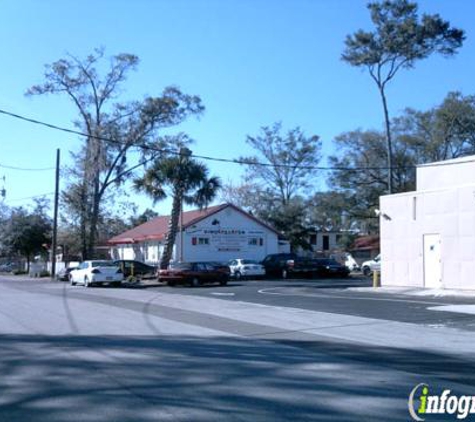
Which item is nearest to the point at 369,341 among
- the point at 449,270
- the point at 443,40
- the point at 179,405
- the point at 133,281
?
the point at 179,405

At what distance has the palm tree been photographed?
4338 cm

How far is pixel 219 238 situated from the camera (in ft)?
174

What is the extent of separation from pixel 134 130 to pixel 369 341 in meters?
41.3

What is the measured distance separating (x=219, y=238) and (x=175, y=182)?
1065 cm

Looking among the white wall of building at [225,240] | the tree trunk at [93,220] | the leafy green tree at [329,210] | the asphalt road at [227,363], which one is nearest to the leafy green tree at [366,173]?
the leafy green tree at [329,210]

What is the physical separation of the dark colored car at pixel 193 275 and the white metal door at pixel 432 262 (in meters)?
12.9

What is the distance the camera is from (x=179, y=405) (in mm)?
7754

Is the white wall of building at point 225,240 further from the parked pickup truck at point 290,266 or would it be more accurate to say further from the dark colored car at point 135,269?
the parked pickup truck at point 290,266

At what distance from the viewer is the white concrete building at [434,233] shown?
88.4 ft

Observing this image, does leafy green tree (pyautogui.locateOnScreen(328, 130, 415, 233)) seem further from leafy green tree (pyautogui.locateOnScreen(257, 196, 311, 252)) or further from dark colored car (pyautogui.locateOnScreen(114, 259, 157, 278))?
dark colored car (pyautogui.locateOnScreen(114, 259, 157, 278))

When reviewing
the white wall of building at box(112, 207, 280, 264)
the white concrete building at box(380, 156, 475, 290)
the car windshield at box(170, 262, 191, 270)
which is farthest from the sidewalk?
the white wall of building at box(112, 207, 280, 264)

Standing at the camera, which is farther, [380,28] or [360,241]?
[360,241]

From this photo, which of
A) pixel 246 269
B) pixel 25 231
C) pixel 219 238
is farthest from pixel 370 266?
pixel 25 231

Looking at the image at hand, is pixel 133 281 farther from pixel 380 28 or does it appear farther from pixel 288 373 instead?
pixel 288 373
